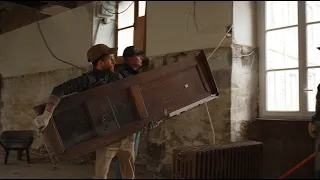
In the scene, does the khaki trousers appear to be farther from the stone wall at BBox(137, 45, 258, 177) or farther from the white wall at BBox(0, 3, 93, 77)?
the stone wall at BBox(137, 45, 258, 177)

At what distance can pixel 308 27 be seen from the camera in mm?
1739

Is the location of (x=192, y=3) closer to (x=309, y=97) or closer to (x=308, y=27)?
(x=308, y=27)

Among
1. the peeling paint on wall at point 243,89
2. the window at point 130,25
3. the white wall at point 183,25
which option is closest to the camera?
the window at point 130,25

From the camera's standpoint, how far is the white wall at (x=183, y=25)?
152 cm

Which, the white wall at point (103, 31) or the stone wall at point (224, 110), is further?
the stone wall at point (224, 110)

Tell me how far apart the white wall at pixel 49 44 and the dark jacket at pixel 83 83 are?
138mm

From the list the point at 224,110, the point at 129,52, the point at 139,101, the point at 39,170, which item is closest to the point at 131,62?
the point at 129,52

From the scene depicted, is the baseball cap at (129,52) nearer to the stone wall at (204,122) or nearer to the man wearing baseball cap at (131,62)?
the man wearing baseball cap at (131,62)

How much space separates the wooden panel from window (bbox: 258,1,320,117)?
0.91 meters

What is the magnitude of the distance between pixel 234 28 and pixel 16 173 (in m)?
1.68

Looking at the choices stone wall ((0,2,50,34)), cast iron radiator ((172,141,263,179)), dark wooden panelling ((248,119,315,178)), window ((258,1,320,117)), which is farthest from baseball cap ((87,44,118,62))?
dark wooden panelling ((248,119,315,178))

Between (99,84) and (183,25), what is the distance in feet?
3.73

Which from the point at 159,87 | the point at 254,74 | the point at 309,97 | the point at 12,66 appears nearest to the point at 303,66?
the point at 309,97

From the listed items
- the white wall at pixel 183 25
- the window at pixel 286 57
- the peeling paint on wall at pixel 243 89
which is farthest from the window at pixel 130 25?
the peeling paint on wall at pixel 243 89
